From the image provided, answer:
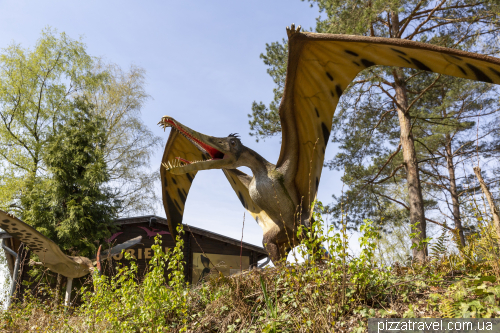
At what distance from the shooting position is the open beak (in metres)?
3.89

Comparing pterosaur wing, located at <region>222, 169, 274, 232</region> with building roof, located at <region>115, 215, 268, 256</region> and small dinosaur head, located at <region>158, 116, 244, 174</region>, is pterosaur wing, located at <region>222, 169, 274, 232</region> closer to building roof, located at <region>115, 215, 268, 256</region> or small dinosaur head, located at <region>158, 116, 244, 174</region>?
small dinosaur head, located at <region>158, 116, 244, 174</region>

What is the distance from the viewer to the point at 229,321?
2.86 meters

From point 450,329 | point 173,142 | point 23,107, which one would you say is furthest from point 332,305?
point 23,107

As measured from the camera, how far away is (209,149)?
4184 millimetres

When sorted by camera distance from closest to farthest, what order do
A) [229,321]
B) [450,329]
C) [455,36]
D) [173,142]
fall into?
1. [450,329]
2. [229,321]
3. [173,142]
4. [455,36]

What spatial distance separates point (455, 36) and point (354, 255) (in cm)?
776

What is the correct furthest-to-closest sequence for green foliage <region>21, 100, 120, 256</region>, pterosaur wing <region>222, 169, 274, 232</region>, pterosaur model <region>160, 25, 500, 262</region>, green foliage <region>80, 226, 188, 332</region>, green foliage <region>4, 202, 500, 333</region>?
green foliage <region>21, 100, 120, 256</region> → pterosaur wing <region>222, 169, 274, 232</region> → pterosaur model <region>160, 25, 500, 262</region> → green foliage <region>80, 226, 188, 332</region> → green foliage <region>4, 202, 500, 333</region>

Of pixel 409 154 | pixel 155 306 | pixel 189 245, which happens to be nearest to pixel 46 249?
pixel 155 306

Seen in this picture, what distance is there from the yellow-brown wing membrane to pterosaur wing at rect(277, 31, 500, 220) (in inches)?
68.3

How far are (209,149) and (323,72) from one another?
1.59 meters

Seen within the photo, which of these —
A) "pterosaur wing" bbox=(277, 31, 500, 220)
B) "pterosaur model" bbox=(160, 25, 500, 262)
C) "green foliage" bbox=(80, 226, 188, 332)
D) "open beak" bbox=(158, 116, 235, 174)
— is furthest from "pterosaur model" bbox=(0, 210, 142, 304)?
"pterosaur wing" bbox=(277, 31, 500, 220)

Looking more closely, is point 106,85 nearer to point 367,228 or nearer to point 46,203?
point 46,203

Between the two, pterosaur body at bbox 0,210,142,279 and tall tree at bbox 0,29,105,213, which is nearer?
pterosaur body at bbox 0,210,142,279

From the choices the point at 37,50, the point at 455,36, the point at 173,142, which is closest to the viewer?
the point at 173,142
